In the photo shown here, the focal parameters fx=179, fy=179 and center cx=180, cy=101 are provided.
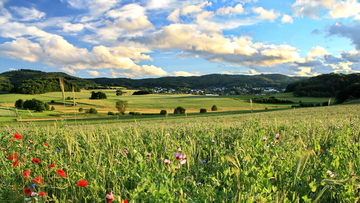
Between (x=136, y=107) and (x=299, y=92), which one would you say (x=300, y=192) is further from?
(x=299, y=92)

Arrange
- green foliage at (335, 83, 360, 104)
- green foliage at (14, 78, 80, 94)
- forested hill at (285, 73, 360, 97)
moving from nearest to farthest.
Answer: green foliage at (335, 83, 360, 104) → green foliage at (14, 78, 80, 94) → forested hill at (285, 73, 360, 97)

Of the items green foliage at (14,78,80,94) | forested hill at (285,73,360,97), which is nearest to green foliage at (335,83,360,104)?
forested hill at (285,73,360,97)

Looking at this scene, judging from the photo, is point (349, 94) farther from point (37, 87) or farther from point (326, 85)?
point (37, 87)

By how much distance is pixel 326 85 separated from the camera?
351ft

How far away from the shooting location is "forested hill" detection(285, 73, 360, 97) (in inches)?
3820

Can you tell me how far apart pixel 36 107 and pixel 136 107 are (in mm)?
29507

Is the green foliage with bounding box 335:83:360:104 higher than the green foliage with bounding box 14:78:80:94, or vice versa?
the green foliage with bounding box 14:78:80:94

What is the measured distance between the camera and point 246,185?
222 cm

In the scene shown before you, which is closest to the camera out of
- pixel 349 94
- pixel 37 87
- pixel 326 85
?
pixel 349 94

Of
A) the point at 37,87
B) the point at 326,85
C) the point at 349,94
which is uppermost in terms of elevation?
the point at 37,87

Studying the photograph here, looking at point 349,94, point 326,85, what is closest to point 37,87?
point 349,94

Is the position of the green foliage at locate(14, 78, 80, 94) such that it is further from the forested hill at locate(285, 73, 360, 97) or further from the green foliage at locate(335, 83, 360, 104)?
the forested hill at locate(285, 73, 360, 97)

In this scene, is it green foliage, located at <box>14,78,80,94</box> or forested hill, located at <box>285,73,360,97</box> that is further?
forested hill, located at <box>285,73,360,97</box>

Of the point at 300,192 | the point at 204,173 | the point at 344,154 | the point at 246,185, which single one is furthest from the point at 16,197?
the point at 344,154
